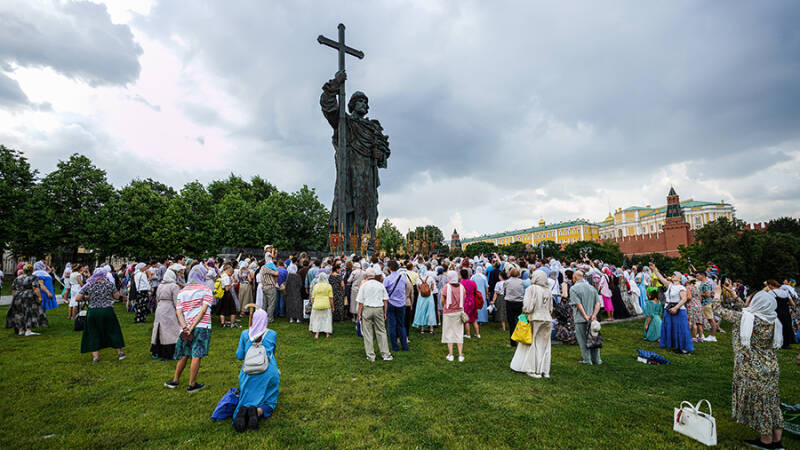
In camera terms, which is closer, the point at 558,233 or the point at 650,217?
the point at 650,217

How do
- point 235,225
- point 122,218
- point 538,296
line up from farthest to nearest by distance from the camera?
1. point 235,225
2. point 122,218
3. point 538,296

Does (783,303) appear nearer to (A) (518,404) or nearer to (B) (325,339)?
(A) (518,404)

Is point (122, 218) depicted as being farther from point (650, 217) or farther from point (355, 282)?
point (650, 217)

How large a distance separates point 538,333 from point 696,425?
8.31 ft

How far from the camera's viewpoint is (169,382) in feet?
18.0

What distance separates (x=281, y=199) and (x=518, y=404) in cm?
3698

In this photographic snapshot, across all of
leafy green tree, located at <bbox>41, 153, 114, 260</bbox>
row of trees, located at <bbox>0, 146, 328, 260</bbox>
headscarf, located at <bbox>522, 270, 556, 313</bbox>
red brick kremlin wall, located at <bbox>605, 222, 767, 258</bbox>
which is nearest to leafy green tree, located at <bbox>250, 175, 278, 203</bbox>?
row of trees, located at <bbox>0, 146, 328, 260</bbox>

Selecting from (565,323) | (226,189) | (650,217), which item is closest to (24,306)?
(565,323)

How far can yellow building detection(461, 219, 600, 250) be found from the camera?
11106cm

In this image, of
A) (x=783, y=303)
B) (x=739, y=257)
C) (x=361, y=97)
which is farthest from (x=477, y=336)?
(x=739, y=257)

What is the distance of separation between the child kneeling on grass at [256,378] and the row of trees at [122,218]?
3230 centimetres

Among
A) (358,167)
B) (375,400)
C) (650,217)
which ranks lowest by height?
(375,400)

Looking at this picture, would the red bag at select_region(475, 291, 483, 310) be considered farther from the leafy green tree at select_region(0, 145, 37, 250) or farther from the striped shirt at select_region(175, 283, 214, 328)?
the leafy green tree at select_region(0, 145, 37, 250)

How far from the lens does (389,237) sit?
60.1m
